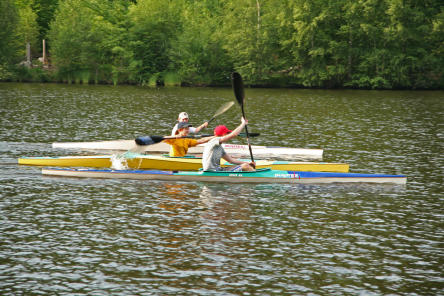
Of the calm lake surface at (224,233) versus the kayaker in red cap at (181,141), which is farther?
the kayaker in red cap at (181,141)

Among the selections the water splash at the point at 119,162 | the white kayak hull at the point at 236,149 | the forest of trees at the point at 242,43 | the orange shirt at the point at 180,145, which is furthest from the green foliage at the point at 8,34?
the orange shirt at the point at 180,145

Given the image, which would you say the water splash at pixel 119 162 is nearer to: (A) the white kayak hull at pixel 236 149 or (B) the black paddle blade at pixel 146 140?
(B) the black paddle blade at pixel 146 140

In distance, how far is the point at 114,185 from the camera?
17.5 m

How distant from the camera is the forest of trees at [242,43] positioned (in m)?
64.0

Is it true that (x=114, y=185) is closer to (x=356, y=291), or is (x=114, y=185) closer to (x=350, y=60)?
(x=356, y=291)

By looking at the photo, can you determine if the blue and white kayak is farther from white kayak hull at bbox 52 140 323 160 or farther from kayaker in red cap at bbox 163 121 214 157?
white kayak hull at bbox 52 140 323 160

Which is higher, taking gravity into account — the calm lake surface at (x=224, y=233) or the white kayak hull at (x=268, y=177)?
the white kayak hull at (x=268, y=177)

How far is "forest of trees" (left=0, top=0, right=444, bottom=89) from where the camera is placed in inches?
2518

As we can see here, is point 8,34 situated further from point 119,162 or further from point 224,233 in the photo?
point 224,233

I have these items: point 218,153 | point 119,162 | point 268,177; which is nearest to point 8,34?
point 119,162

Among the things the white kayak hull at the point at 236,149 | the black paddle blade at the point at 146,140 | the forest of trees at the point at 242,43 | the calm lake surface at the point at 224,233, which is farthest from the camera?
the forest of trees at the point at 242,43

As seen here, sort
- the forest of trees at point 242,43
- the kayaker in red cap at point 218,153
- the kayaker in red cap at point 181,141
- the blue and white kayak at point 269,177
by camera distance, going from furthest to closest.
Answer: the forest of trees at point 242,43
the kayaker in red cap at point 181,141
the blue and white kayak at point 269,177
the kayaker in red cap at point 218,153

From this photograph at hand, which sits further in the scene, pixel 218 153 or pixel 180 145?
pixel 180 145

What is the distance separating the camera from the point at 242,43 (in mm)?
68250
